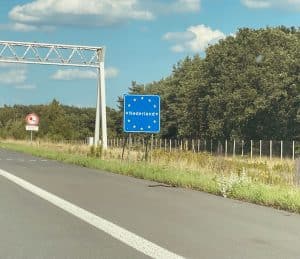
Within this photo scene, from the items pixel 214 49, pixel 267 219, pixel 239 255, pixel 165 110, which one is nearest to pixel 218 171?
pixel 267 219

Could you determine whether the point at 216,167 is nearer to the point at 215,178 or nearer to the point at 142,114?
the point at 215,178

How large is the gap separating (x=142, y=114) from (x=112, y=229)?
19.1 metres

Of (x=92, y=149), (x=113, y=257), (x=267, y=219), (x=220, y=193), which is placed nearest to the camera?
(x=113, y=257)

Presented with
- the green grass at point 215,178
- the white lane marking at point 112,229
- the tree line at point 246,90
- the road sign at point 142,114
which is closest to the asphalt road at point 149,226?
the white lane marking at point 112,229

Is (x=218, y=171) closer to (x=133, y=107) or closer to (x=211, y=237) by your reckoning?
(x=133, y=107)

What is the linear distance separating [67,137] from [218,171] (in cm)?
6762

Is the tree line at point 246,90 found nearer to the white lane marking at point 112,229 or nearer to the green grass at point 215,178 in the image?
the green grass at point 215,178

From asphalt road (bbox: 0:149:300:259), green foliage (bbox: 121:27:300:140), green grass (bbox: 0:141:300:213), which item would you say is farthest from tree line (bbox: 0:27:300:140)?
asphalt road (bbox: 0:149:300:259)

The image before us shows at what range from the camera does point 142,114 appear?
30016mm

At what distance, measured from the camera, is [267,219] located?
492 inches

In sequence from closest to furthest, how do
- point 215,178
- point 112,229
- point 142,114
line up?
point 112,229
point 215,178
point 142,114

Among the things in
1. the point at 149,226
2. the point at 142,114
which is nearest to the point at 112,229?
the point at 149,226

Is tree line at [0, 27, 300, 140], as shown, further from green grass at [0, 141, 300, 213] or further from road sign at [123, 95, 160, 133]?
green grass at [0, 141, 300, 213]

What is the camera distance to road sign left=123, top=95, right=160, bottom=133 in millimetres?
29891
